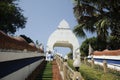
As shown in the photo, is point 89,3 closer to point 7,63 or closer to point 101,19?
point 101,19

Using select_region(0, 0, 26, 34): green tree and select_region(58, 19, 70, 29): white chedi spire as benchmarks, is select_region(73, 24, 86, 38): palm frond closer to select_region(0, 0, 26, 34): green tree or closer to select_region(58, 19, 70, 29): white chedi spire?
select_region(0, 0, 26, 34): green tree

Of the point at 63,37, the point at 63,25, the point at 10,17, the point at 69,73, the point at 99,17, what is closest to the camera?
the point at 69,73

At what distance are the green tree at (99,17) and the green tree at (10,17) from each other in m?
18.7

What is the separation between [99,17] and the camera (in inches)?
859

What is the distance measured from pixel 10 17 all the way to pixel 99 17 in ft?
76.1

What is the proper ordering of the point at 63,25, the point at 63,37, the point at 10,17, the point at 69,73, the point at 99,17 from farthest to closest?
the point at 63,25 < the point at 63,37 < the point at 10,17 < the point at 99,17 < the point at 69,73

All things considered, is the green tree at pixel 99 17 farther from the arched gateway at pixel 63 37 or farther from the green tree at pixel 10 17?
the arched gateway at pixel 63 37

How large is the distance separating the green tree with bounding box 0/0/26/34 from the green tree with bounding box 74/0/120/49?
18.7 m

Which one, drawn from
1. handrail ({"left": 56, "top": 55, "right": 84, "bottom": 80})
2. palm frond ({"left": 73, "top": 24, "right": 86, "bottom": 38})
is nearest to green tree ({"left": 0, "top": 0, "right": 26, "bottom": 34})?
palm frond ({"left": 73, "top": 24, "right": 86, "bottom": 38})

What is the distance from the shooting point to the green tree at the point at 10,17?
133 ft

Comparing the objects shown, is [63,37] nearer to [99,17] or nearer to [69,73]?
[99,17]

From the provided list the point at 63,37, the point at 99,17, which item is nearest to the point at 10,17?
the point at 63,37

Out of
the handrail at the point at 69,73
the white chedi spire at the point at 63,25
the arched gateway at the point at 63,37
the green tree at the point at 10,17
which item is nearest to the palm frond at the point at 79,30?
the handrail at the point at 69,73

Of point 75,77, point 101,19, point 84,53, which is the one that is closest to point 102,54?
point 101,19
